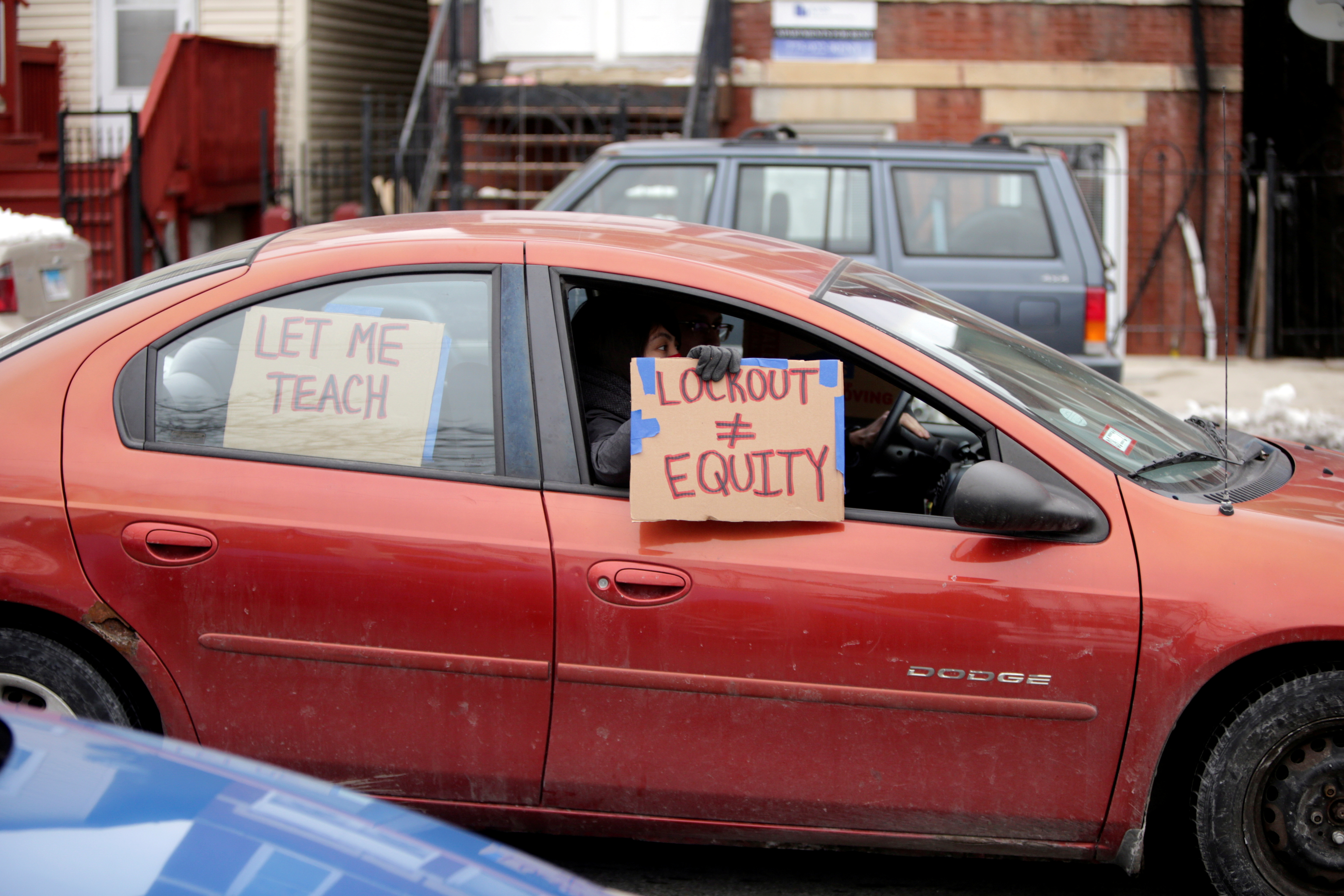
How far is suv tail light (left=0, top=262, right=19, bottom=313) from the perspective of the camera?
8.02 meters

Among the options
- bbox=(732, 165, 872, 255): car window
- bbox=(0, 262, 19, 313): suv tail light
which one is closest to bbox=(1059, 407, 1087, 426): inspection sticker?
bbox=(732, 165, 872, 255): car window

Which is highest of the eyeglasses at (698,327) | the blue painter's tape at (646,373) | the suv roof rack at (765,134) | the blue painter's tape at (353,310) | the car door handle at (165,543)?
the suv roof rack at (765,134)

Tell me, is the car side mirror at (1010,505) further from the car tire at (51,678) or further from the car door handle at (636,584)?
the car tire at (51,678)

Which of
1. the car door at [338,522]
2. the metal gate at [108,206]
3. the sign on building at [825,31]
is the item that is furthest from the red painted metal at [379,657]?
the sign on building at [825,31]

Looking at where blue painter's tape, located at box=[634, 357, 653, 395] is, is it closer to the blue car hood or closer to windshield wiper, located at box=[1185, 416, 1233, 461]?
the blue car hood

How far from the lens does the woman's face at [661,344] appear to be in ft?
11.3

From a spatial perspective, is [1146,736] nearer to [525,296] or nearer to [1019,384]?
[1019,384]

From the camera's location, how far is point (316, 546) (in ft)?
9.70

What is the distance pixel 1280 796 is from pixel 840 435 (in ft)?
4.31

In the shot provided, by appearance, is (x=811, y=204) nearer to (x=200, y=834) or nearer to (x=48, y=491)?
(x=48, y=491)

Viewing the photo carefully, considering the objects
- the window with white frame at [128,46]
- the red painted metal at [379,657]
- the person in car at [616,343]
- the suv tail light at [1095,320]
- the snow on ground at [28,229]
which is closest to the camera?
the red painted metal at [379,657]

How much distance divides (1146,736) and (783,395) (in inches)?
44.7

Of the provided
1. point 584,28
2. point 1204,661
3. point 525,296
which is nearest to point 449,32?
point 584,28

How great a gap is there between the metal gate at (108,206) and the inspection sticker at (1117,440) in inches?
409
